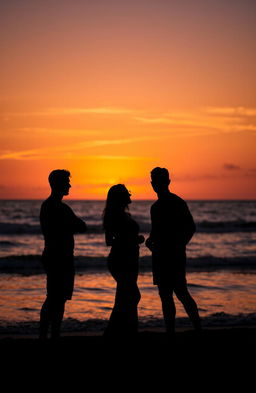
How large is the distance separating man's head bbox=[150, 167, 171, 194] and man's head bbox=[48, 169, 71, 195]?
3.26ft

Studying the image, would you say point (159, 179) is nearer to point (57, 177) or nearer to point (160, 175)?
point (160, 175)

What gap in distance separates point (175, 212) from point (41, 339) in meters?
2.05

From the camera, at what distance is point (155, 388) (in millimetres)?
4281

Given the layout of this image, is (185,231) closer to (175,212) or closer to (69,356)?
(175,212)

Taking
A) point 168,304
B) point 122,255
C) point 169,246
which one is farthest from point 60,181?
point 168,304

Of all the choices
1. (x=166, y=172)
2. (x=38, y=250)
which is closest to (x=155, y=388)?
(x=166, y=172)

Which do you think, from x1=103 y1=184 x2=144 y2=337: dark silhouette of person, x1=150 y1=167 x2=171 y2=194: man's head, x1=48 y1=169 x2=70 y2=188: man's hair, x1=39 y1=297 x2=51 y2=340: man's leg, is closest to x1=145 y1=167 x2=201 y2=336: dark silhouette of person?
x1=150 y1=167 x2=171 y2=194: man's head

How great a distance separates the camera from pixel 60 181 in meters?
5.23

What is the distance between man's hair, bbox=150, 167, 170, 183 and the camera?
5.57 m

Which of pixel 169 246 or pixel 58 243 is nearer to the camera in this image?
pixel 58 243

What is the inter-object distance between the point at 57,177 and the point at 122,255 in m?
1.08

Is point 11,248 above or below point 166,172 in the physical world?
below

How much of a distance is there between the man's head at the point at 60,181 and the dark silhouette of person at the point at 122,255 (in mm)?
482

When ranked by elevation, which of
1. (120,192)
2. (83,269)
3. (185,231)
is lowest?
(83,269)
